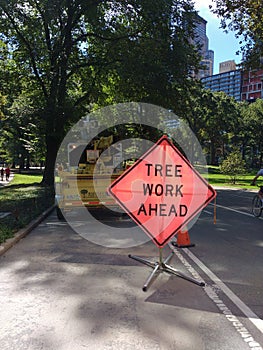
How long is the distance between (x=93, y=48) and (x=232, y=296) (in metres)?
21.1

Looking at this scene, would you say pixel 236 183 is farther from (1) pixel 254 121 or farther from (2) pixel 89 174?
(1) pixel 254 121

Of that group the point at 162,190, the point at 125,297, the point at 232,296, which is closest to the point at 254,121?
the point at 162,190

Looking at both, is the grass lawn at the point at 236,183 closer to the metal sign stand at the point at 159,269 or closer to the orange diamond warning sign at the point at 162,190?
the metal sign stand at the point at 159,269

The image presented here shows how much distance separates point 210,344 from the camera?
3.61 m

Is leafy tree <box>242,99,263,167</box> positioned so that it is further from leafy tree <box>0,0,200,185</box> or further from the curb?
the curb

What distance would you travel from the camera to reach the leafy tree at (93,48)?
57.9 feet

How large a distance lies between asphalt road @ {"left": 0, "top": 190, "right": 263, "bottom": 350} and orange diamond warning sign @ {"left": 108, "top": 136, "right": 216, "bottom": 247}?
86 cm

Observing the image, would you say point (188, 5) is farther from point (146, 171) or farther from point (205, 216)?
point (146, 171)

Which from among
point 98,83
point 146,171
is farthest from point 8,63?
point 146,171

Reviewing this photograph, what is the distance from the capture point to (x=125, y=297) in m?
4.87

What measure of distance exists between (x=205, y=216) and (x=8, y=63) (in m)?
18.0

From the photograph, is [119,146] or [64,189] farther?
[119,146]

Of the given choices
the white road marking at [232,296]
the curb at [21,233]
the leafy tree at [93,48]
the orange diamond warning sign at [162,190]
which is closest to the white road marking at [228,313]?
the white road marking at [232,296]

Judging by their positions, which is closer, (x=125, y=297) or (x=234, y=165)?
(x=125, y=297)
